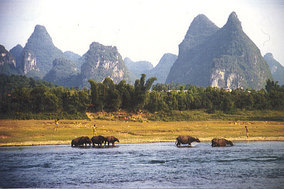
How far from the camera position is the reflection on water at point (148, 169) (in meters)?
17.6

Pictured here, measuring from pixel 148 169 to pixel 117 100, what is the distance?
206 ft

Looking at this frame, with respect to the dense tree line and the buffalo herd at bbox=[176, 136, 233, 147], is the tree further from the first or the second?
the buffalo herd at bbox=[176, 136, 233, 147]

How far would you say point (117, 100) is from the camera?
84.3m

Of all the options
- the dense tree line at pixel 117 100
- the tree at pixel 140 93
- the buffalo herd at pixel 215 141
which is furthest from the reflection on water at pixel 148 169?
the tree at pixel 140 93

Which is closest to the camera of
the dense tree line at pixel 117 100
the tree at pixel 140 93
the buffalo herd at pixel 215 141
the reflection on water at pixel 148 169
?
the reflection on water at pixel 148 169

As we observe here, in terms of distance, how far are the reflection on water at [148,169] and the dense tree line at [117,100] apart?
166 ft

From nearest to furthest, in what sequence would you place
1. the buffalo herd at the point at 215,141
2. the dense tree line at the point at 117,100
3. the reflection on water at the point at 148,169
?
the reflection on water at the point at 148,169 < the buffalo herd at the point at 215,141 < the dense tree line at the point at 117,100

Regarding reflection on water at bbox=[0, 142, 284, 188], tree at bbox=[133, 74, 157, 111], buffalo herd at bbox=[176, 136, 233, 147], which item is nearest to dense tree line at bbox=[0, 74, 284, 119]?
tree at bbox=[133, 74, 157, 111]

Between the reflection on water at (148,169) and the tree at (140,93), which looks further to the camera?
the tree at (140,93)

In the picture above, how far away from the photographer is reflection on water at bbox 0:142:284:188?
17.6 metres

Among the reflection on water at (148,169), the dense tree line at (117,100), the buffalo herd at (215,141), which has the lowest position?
the reflection on water at (148,169)

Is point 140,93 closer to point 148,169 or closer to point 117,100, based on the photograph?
point 117,100

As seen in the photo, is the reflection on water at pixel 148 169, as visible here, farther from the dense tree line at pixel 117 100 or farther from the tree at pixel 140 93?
the tree at pixel 140 93

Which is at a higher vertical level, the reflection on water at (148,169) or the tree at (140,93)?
the tree at (140,93)
